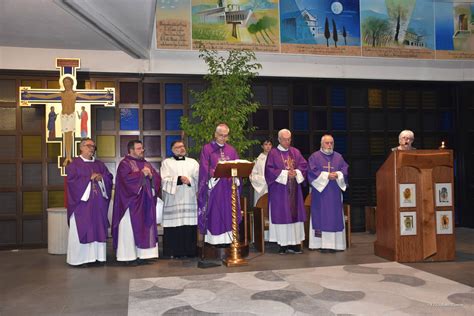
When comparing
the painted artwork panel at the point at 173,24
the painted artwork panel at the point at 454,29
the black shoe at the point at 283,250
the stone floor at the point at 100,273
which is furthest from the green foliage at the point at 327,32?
the black shoe at the point at 283,250

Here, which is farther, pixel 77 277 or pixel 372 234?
pixel 372 234

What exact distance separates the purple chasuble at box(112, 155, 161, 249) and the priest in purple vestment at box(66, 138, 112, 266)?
22 centimetres

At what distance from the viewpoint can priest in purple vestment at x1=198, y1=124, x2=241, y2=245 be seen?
20.1 ft

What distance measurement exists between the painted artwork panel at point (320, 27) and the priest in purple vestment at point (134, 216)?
3.95 meters

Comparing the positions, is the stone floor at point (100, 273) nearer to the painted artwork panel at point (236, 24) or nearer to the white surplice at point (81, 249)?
the white surplice at point (81, 249)

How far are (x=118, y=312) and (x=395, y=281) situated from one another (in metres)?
2.78

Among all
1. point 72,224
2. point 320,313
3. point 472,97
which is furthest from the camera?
point 472,97

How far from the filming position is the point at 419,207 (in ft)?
18.4

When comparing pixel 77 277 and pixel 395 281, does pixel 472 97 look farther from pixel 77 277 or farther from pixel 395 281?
pixel 77 277

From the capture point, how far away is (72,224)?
20.1ft

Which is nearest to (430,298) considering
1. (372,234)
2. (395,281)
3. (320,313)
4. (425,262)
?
(395,281)

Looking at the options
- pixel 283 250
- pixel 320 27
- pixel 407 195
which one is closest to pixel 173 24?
pixel 320 27

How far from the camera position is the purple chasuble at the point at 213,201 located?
6117mm

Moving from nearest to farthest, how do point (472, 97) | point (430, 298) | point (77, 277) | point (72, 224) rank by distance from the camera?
1. point (430, 298)
2. point (77, 277)
3. point (72, 224)
4. point (472, 97)
